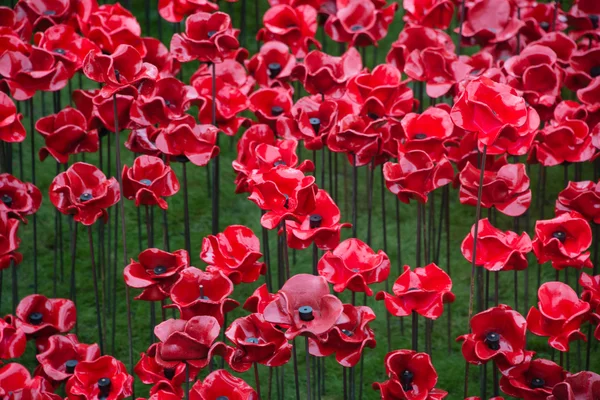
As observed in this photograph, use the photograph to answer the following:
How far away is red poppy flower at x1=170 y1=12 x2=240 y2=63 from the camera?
1.76 m

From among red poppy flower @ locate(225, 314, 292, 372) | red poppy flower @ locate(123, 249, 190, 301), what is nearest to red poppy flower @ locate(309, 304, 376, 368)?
red poppy flower @ locate(225, 314, 292, 372)

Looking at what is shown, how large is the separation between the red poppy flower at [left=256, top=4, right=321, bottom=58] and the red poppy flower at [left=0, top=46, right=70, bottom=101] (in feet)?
1.70

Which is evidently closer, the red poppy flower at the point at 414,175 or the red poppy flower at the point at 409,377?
the red poppy flower at the point at 409,377

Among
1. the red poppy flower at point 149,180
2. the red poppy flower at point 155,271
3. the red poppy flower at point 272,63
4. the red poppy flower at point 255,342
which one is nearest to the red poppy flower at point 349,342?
the red poppy flower at point 255,342

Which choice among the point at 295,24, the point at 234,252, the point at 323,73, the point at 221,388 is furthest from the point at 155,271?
the point at 295,24

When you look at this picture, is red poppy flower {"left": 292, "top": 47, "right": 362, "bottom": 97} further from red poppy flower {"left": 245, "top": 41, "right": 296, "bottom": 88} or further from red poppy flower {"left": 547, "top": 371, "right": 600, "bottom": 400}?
red poppy flower {"left": 547, "top": 371, "right": 600, "bottom": 400}

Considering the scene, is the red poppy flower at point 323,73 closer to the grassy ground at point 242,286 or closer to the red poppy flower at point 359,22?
the red poppy flower at point 359,22

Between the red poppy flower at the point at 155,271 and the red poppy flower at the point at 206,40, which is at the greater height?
the red poppy flower at the point at 206,40

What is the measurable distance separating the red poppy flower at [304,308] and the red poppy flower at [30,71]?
0.80m

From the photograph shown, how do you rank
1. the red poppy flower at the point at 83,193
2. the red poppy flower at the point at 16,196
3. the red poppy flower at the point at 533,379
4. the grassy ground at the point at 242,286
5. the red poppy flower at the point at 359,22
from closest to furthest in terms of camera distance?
the red poppy flower at the point at 533,379
the red poppy flower at the point at 83,193
the red poppy flower at the point at 16,196
the grassy ground at the point at 242,286
the red poppy flower at the point at 359,22

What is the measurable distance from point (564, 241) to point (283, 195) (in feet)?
1.59

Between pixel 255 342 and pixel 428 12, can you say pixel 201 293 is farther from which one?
pixel 428 12

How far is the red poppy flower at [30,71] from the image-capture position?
6.01 feet

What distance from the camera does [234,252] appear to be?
1517 millimetres
